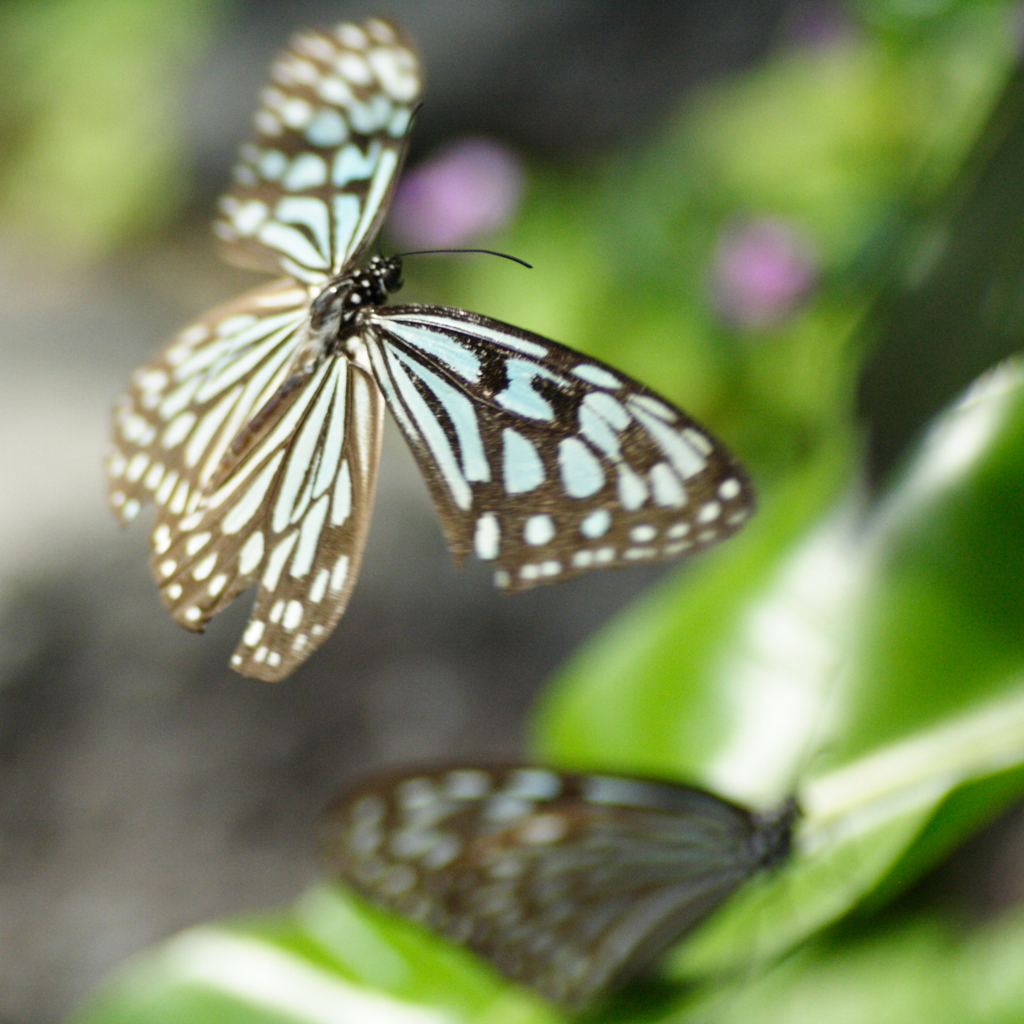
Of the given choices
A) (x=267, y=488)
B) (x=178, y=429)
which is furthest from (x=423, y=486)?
(x=267, y=488)

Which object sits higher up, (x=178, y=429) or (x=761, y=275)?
(x=761, y=275)

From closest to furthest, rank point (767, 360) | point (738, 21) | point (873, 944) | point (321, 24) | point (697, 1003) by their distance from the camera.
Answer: point (697, 1003), point (873, 944), point (767, 360), point (738, 21), point (321, 24)

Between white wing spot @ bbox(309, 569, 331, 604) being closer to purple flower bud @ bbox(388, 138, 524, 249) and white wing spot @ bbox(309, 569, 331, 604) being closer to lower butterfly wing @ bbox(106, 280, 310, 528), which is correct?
lower butterfly wing @ bbox(106, 280, 310, 528)

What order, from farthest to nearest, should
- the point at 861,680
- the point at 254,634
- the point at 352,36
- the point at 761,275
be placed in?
the point at 761,275 → the point at 861,680 → the point at 352,36 → the point at 254,634

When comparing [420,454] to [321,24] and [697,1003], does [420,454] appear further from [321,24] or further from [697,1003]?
[321,24]

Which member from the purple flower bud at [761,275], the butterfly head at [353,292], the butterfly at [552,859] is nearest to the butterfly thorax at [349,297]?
the butterfly head at [353,292]

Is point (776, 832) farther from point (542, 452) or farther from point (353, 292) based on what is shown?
point (353, 292)

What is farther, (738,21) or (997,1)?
(738,21)

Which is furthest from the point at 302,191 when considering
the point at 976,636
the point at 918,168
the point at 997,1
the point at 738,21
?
the point at 738,21
